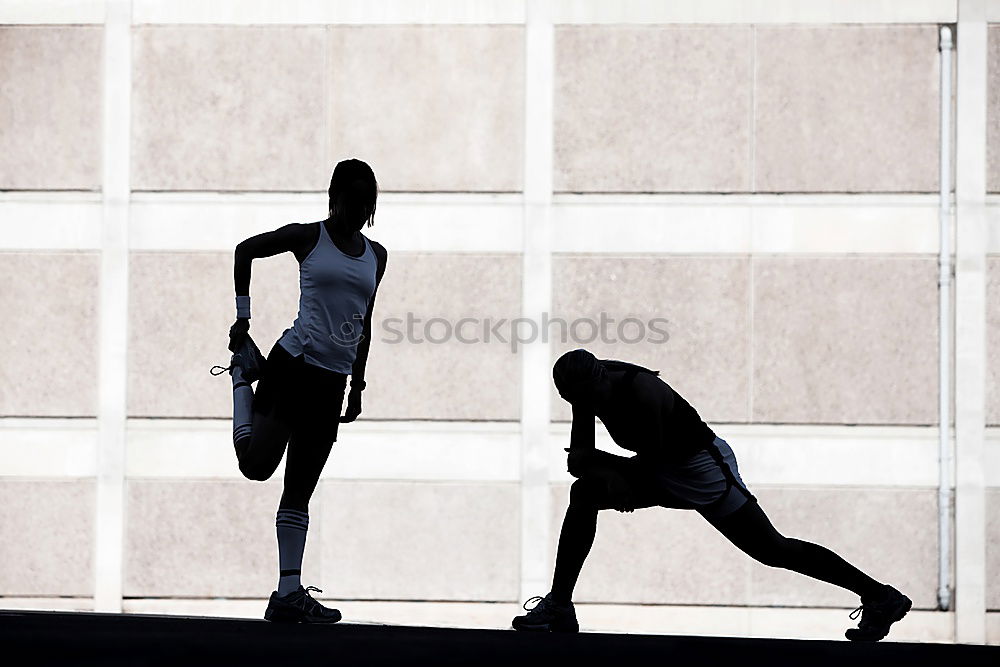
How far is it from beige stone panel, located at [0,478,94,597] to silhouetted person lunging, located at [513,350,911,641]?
187 inches

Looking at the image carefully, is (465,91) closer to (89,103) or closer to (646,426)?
(89,103)

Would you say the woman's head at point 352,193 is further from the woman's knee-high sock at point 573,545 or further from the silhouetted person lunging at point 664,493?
the woman's knee-high sock at point 573,545

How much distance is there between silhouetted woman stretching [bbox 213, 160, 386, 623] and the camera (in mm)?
5883

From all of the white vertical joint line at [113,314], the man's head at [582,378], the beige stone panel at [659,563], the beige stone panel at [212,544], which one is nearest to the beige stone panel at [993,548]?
the beige stone panel at [659,563]

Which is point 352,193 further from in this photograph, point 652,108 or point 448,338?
point 652,108

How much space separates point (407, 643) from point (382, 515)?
13.4 ft

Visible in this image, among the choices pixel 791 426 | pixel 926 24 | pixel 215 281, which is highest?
pixel 926 24

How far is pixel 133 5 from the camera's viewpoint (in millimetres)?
9305

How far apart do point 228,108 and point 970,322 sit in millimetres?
5779

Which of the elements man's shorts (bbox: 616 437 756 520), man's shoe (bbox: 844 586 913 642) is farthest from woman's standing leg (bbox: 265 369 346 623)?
man's shoe (bbox: 844 586 913 642)

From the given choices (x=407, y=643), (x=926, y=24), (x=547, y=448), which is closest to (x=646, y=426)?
(x=407, y=643)

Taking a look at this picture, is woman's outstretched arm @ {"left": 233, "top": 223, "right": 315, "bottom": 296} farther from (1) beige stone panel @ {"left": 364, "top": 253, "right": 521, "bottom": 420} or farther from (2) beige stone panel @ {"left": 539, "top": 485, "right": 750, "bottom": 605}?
(2) beige stone panel @ {"left": 539, "top": 485, "right": 750, "bottom": 605}

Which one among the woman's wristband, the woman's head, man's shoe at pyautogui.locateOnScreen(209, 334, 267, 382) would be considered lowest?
man's shoe at pyautogui.locateOnScreen(209, 334, 267, 382)

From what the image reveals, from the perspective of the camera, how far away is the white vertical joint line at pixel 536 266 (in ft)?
30.1
